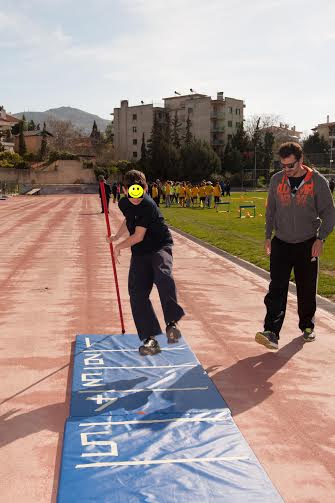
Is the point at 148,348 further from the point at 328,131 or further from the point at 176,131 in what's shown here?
the point at 328,131

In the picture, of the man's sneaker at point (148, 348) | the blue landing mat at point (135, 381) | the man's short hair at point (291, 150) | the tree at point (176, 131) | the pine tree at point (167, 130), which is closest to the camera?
the blue landing mat at point (135, 381)

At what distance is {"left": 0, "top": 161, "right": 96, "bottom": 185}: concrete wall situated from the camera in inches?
2896

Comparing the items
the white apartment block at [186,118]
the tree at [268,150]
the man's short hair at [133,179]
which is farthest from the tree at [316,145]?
the man's short hair at [133,179]

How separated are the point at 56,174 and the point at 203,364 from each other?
251 feet

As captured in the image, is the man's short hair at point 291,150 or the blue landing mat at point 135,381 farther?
the man's short hair at point 291,150

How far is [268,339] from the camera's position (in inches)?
232

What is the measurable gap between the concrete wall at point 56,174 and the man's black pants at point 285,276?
6989 centimetres

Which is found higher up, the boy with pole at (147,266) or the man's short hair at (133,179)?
the man's short hair at (133,179)

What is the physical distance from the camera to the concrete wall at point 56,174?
73.6 meters

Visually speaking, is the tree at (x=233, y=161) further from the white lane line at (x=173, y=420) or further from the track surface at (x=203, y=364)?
the white lane line at (x=173, y=420)

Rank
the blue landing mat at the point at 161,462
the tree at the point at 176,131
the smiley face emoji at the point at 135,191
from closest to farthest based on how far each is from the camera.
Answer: the blue landing mat at the point at 161,462
the smiley face emoji at the point at 135,191
the tree at the point at 176,131

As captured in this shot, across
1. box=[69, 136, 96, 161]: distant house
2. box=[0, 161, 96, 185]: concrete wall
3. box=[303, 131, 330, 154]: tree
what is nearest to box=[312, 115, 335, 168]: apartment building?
box=[303, 131, 330, 154]: tree

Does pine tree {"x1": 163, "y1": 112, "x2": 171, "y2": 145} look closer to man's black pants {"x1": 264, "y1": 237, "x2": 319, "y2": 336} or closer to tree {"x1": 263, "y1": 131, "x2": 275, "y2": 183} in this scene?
tree {"x1": 263, "y1": 131, "x2": 275, "y2": 183}

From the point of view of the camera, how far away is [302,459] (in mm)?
3625
